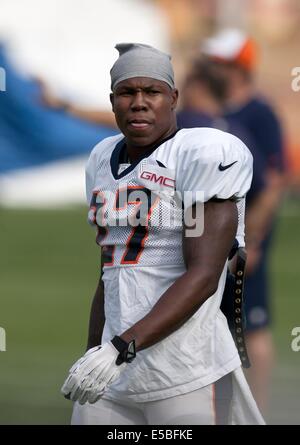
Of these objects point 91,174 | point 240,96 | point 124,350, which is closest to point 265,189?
point 240,96

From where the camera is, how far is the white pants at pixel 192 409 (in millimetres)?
3910

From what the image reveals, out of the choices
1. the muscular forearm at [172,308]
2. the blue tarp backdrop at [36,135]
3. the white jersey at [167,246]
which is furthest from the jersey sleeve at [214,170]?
the blue tarp backdrop at [36,135]


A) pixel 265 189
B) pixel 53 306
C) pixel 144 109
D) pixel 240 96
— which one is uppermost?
pixel 240 96

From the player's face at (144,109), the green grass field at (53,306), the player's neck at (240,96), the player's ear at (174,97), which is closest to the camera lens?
the player's face at (144,109)

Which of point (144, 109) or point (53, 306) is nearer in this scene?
point (144, 109)

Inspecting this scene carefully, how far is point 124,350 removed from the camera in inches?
146

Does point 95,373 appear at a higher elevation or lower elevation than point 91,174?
lower

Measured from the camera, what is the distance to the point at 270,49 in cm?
2284

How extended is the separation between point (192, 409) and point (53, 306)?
334 inches

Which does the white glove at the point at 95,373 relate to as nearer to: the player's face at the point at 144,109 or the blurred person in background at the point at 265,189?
the player's face at the point at 144,109

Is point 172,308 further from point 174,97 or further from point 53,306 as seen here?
point 53,306

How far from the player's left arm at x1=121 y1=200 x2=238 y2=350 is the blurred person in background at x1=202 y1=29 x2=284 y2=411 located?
3.22 metres

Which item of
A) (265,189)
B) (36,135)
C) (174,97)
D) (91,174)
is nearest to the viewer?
(174,97)

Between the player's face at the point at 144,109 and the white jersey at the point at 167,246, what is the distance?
56 millimetres
